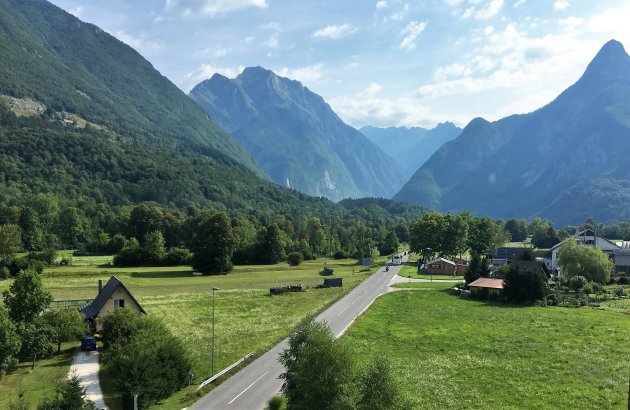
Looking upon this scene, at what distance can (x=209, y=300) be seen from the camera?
7644 cm

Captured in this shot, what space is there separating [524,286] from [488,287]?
6.78m

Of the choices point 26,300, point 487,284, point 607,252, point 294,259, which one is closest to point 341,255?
point 294,259

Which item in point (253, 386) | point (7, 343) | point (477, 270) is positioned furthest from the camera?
point (477, 270)

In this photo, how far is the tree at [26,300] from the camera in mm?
48438

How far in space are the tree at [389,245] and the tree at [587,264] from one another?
90.1m

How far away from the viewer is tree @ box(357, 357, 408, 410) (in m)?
24.2

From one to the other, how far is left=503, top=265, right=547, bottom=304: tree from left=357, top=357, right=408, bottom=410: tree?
55278mm

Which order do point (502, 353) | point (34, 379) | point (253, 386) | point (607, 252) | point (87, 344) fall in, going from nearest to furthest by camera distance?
point (253, 386) → point (34, 379) → point (502, 353) → point (87, 344) → point (607, 252)

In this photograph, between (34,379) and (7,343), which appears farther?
(34,379)

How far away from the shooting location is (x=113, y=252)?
147m

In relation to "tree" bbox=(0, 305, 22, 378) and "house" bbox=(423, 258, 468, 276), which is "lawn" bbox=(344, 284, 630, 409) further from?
"house" bbox=(423, 258, 468, 276)

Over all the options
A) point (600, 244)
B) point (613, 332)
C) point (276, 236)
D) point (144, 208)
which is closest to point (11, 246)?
point (144, 208)

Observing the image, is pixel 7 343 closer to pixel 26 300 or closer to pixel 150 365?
pixel 26 300

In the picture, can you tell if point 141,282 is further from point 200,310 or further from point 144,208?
point 144,208
